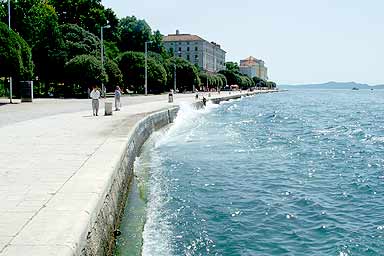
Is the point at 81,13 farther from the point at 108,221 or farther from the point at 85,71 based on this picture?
the point at 108,221

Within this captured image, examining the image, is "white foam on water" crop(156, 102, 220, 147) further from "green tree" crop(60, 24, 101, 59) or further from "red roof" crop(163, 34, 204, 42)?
"red roof" crop(163, 34, 204, 42)

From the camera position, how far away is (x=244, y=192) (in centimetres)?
1268

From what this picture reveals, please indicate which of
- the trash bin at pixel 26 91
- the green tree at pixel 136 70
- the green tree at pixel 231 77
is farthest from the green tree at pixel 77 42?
the green tree at pixel 231 77

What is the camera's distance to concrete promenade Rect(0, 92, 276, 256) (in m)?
5.38

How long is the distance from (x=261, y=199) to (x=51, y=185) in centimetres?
517

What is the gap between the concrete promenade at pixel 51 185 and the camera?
17.7 feet

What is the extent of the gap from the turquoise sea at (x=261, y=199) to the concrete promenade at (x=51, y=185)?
1206mm

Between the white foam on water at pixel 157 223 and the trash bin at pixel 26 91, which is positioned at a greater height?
the trash bin at pixel 26 91

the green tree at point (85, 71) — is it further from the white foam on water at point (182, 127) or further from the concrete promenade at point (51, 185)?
the concrete promenade at point (51, 185)

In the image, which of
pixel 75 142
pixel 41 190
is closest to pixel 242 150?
pixel 75 142

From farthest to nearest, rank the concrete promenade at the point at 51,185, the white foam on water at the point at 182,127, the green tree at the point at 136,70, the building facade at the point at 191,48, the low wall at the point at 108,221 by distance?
the building facade at the point at 191,48, the green tree at the point at 136,70, the white foam on water at the point at 182,127, the low wall at the point at 108,221, the concrete promenade at the point at 51,185

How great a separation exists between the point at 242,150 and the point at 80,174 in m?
12.2

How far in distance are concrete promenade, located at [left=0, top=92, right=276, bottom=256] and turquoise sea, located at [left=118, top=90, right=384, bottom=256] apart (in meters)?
1.21

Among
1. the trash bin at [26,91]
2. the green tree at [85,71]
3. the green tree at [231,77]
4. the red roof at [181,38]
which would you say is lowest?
the trash bin at [26,91]
